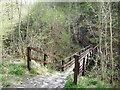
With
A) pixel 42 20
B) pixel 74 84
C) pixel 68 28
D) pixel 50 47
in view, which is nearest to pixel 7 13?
pixel 42 20

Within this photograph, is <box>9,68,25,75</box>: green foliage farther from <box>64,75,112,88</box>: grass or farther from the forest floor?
<box>64,75,112,88</box>: grass

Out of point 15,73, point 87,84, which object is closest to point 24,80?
point 15,73

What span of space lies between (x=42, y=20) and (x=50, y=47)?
2427 mm

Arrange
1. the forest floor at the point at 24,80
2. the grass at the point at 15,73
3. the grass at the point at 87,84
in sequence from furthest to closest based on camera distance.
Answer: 1. the grass at the point at 15,73
2. the forest floor at the point at 24,80
3. the grass at the point at 87,84

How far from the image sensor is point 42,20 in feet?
40.0

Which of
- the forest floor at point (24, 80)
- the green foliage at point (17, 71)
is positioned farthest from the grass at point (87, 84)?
the green foliage at point (17, 71)

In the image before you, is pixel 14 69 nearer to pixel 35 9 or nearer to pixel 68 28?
pixel 35 9

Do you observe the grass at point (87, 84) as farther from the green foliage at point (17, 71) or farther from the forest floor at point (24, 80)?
the green foliage at point (17, 71)

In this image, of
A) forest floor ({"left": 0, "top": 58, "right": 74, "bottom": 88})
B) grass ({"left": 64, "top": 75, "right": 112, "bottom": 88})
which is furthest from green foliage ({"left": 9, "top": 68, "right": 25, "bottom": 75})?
grass ({"left": 64, "top": 75, "right": 112, "bottom": 88})

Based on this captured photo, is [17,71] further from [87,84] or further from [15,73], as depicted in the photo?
[87,84]

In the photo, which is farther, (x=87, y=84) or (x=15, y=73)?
(x=15, y=73)

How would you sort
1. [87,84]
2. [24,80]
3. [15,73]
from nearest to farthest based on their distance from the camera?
1. [87,84]
2. [24,80]
3. [15,73]

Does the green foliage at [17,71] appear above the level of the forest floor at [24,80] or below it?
above

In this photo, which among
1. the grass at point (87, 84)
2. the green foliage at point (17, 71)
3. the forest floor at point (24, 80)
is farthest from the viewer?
the green foliage at point (17, 71)
